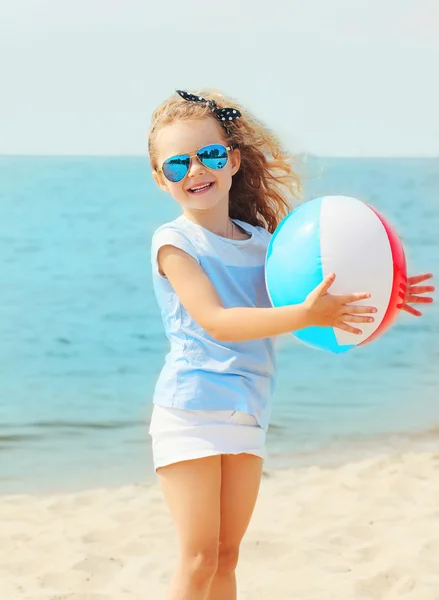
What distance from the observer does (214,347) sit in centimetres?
303

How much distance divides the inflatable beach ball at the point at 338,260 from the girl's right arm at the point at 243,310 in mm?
95

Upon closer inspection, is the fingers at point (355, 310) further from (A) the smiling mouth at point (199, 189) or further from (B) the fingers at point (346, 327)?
(A) the smiling mouth at point (199, 189)

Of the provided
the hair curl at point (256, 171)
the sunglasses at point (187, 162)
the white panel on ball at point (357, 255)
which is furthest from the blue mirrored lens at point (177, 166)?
the white panel on ball at point (357, 255)

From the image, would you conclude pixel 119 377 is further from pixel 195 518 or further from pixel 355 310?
pixel 355 310

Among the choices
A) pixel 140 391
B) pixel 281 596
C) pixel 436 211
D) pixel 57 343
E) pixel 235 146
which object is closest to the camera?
pixel 235 146

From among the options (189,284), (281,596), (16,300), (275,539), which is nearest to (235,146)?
(189,284)

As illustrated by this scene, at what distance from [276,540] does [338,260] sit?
2567mm

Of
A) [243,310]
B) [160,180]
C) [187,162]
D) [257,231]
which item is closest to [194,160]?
[187,162]

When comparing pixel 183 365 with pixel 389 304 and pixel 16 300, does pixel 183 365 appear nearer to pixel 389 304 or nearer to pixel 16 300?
pixel 389 304

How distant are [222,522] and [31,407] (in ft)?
20.2

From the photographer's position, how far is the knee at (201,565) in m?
2.99

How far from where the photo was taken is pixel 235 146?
10.6ft

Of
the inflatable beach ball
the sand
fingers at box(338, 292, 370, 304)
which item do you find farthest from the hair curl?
the sand

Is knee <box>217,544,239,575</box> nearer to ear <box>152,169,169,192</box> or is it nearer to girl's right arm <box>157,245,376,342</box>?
girl's right arm <box>157,245,376,342</box>
